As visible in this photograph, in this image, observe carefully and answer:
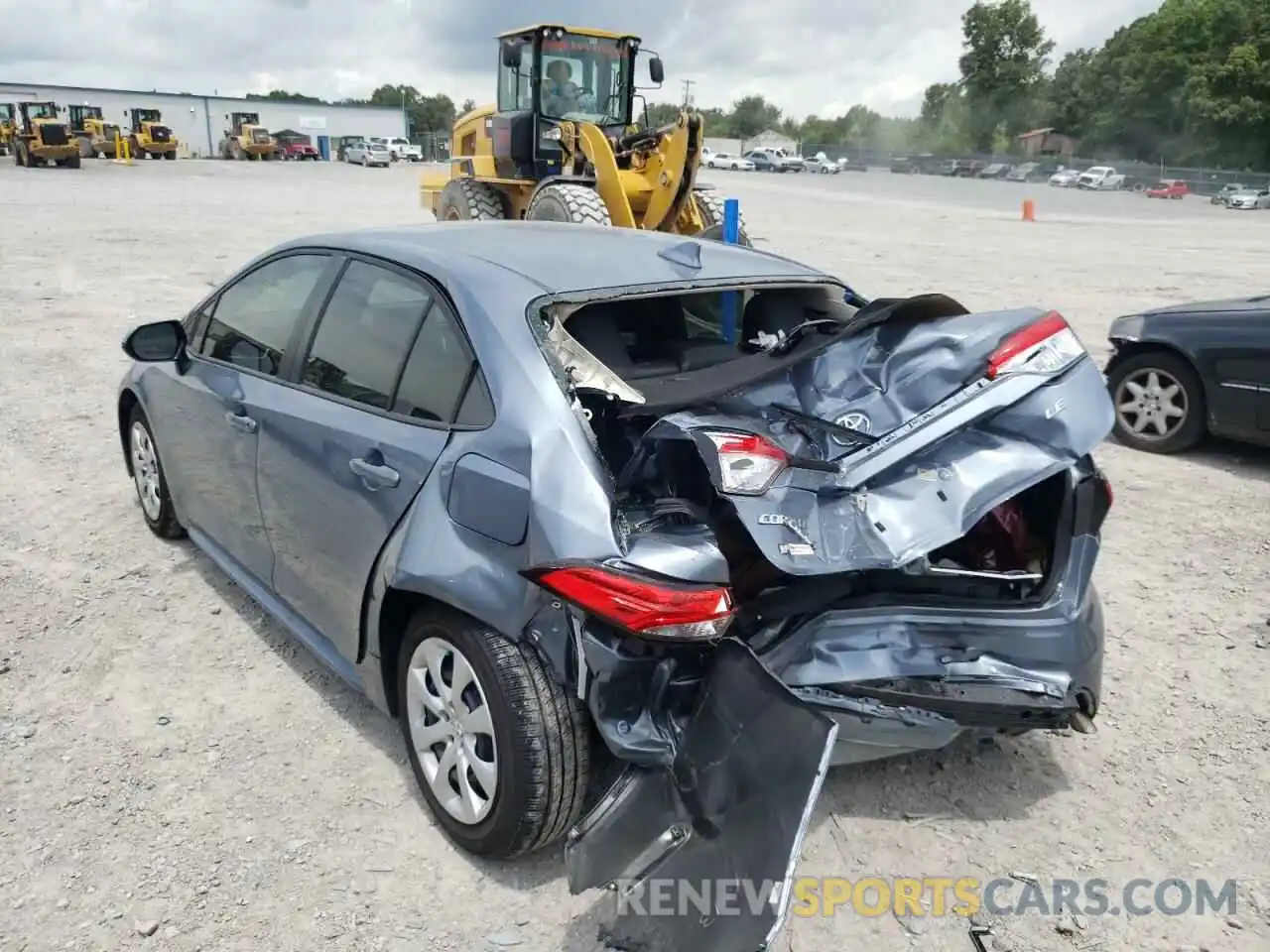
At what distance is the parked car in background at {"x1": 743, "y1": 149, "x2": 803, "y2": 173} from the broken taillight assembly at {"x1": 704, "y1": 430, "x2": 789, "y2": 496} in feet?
210

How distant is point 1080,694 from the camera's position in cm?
274

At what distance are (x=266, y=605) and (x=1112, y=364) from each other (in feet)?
18.9

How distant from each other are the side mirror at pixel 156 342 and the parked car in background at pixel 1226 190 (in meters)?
47.4

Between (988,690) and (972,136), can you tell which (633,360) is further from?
(972,136)

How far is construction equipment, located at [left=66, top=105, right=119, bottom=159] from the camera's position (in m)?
50.2

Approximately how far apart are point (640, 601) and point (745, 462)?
421mm

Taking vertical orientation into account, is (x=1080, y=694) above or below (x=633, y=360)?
below

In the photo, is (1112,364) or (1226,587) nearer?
(1226,587)

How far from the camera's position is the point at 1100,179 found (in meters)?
52.3

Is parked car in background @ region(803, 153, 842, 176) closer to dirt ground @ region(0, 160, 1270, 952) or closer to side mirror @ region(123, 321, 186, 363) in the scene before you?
dirt ground @ region(0, 160, 1270, 952)

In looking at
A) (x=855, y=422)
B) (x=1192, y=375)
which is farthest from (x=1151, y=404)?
(x=855, y=422)

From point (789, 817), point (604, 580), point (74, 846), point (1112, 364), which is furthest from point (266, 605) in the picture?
point (1112, 364)

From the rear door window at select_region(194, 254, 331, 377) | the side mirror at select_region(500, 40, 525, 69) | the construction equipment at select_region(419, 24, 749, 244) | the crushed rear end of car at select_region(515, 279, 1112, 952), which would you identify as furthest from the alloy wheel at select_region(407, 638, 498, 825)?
the side mirror at select_region(500, 40, 525, 69)

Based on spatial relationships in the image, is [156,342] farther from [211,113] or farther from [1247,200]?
[211,113]
